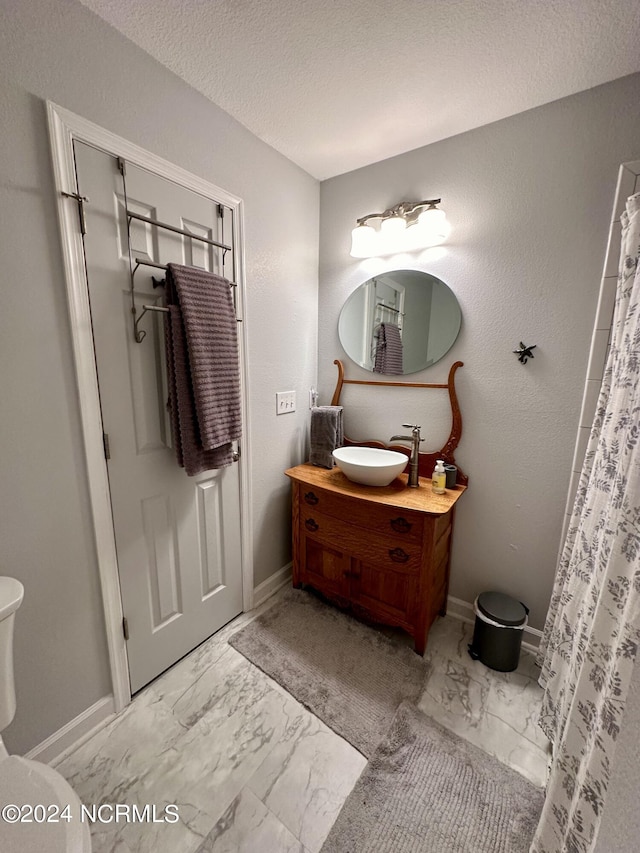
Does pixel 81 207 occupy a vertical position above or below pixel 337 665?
above

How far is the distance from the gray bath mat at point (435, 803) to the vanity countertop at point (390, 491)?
32.3 inches

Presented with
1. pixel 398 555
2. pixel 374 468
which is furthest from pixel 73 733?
pixel 374 468

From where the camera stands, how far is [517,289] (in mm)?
1454

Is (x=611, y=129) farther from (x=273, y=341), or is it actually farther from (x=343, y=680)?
(x=343, y=680)

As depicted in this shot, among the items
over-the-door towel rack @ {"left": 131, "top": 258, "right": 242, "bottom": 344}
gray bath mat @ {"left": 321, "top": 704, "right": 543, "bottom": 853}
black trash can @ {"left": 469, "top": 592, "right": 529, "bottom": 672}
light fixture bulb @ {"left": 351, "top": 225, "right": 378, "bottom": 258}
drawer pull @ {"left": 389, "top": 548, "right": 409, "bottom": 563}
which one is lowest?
gray bath mat @ {"left": 321, "top": 704, "right": 543, "bottom": 853}

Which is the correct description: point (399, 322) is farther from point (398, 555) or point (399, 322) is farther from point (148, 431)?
point (148, 431)

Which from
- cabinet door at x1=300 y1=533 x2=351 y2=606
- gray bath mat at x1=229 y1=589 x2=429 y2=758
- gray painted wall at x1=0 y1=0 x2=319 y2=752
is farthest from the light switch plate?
gray bath mat at x1=229 y1=589 x2=429 y2=758

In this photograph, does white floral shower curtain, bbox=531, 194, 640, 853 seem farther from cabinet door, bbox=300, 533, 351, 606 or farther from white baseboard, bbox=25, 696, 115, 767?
white baseboard, bbox=25, 696, 115, 767

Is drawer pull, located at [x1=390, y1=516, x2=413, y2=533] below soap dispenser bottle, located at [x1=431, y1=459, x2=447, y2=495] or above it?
below

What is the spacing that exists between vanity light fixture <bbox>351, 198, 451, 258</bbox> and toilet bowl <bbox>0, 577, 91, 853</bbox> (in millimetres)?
1997

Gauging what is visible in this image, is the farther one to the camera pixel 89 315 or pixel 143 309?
pixel 143 309

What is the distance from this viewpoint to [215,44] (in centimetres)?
109

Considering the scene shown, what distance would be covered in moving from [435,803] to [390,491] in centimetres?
102

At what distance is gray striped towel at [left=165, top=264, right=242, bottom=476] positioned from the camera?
1189mm
